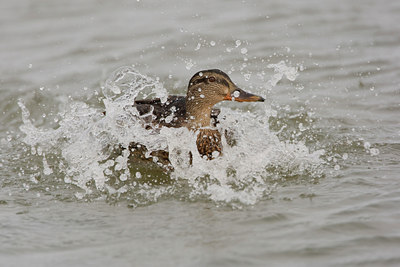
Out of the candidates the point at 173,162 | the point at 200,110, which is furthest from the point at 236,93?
the point at 173,162

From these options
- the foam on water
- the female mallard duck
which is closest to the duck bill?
the female mallard duck

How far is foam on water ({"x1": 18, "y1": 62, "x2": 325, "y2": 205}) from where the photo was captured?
582cm

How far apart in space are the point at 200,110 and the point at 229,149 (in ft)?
1.73

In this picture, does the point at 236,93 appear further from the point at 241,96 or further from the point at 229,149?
the point at 229,149

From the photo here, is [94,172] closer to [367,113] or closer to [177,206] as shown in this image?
[177,206]

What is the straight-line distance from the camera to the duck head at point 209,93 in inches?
253

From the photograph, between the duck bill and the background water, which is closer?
the background water

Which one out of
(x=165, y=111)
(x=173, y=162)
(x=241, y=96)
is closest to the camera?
(x=173, y=162)

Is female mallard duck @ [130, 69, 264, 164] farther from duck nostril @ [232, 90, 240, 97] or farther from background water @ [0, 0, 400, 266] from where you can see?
background water @ [0, 0, 400, 266]

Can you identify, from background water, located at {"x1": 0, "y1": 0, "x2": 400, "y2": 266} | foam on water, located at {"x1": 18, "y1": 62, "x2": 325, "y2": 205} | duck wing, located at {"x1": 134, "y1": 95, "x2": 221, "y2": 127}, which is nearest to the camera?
background water, located at {"x1": 0, "y1": 0, "x2": 400, "y2": 266}

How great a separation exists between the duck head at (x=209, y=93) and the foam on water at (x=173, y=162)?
281 mm

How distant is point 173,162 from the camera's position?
621 centimetres

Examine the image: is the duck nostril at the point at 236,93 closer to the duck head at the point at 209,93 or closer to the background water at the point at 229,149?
the duck head at the point at 209,93

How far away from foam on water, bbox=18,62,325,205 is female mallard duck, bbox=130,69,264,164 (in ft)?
0.33
